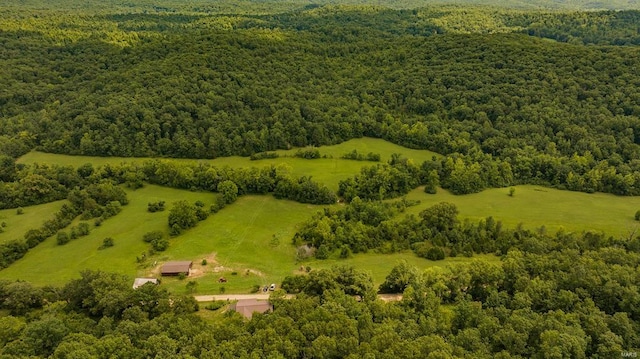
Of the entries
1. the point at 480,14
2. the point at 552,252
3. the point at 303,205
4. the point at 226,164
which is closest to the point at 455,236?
the point at 552,252

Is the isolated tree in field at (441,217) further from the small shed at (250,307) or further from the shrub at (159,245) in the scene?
the shrub at (159,245)

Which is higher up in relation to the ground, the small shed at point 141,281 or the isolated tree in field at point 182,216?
the isolated tree in field at point 182,216

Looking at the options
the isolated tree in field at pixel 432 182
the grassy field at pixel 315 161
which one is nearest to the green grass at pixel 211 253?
the grassy field at pixel 315 161

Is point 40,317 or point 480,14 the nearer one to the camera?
point 40,317

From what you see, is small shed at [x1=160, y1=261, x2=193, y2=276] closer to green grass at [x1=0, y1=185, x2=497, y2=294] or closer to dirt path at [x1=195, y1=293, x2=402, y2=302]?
green grass at [x1=0, y1=185, x2=497, y2=294]

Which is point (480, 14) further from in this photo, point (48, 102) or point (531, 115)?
point (48, 102)

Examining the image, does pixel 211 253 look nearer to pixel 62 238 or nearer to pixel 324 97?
pixel 62 238
